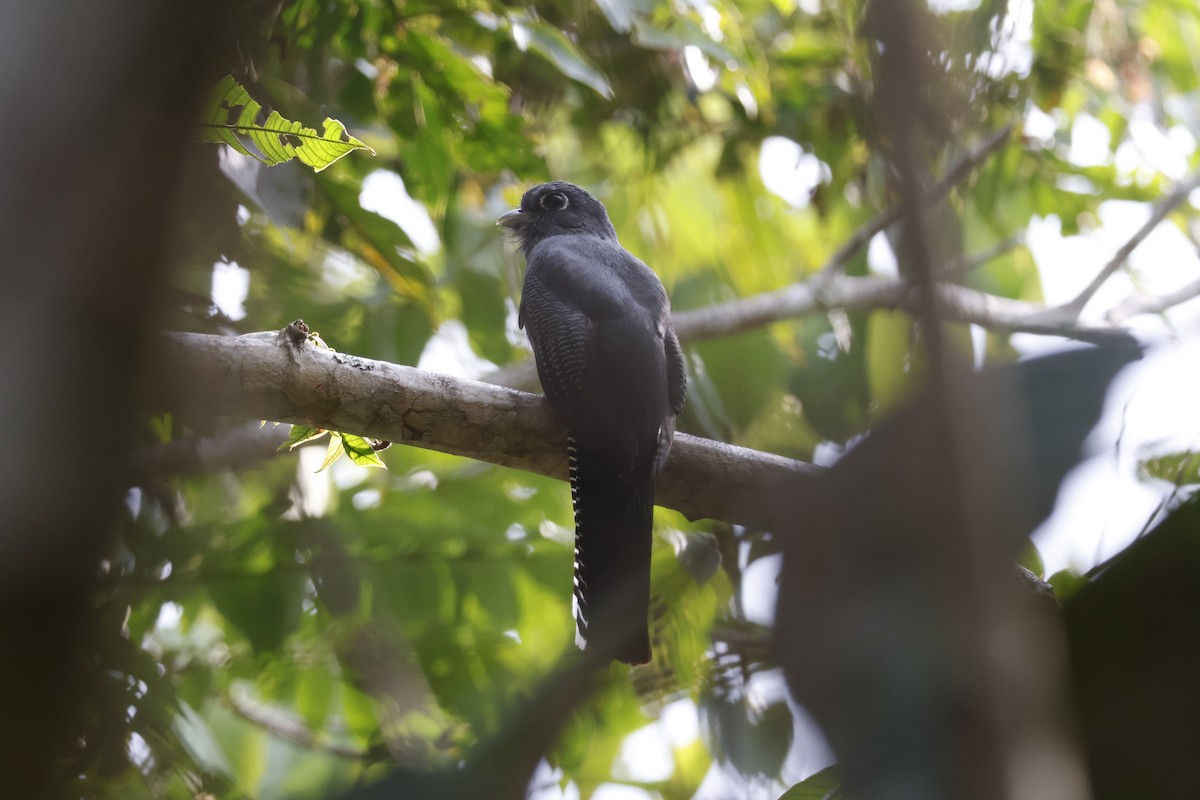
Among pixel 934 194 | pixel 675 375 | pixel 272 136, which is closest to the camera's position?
pixel 934 194

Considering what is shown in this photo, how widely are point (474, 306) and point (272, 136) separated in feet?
8.97

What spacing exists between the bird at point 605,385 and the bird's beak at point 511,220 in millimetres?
453

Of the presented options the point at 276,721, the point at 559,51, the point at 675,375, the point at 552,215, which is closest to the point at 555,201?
the point at 552,215

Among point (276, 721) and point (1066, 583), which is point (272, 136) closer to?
point (1066, 583)

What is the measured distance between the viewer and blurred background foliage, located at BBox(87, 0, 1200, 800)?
8.16 feet

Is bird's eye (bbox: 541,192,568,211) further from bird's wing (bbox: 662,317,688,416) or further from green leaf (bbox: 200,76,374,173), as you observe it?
green leaf (bbox: 200,76,374,173)

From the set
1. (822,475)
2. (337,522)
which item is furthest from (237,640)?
(822,475)

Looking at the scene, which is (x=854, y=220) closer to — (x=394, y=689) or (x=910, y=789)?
(x=394, y=689)

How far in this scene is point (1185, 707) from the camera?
82 cm

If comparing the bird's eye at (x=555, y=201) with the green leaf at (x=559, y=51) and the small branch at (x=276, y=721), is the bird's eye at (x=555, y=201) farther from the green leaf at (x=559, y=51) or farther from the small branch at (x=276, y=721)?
the small branch at (x=276, y=721)

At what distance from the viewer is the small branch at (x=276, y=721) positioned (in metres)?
4.73

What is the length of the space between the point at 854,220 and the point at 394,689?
4656 mm

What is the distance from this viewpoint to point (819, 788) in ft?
3.60

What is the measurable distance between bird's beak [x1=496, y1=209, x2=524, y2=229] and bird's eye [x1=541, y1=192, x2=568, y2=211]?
0.46 feet
